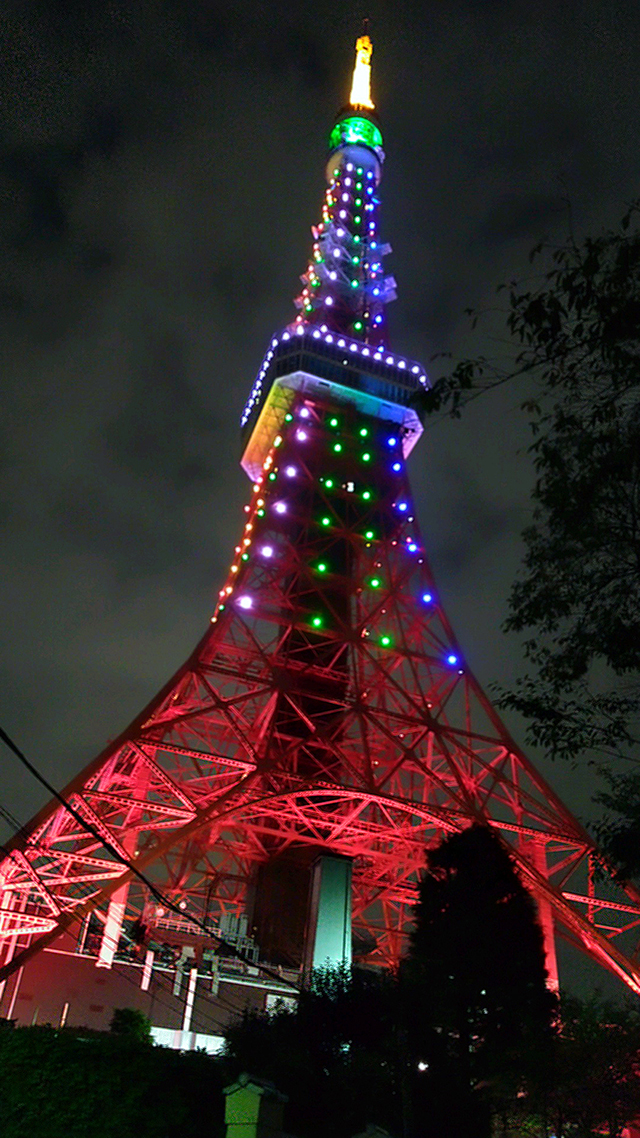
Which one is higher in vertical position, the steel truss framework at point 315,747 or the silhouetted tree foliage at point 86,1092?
the steel truss framework at point 315,747

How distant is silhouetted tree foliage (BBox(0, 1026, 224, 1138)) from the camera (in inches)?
429

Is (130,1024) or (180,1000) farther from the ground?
(180,1000)

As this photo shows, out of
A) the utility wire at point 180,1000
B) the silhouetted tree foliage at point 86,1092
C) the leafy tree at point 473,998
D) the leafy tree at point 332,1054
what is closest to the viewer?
the silhouetted tree foliage at point 86,1092

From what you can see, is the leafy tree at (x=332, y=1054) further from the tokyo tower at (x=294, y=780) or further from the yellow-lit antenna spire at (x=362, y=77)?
the yellow-lit antenna spire at (x=362, y=77)

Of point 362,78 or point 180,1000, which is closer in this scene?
point 180,1000

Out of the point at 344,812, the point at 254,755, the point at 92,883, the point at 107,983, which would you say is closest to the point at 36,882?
the point at 92,883

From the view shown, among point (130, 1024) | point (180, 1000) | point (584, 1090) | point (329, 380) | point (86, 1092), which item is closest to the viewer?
point (86, 1092)

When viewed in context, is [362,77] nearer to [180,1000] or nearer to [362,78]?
[362,78]

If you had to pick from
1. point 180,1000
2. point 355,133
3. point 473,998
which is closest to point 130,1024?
point 180,1000

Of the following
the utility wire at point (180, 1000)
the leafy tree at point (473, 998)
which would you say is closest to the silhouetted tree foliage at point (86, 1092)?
the leafy tree at point (473, 998)

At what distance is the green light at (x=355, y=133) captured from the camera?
161ft

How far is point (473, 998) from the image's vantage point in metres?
13.2

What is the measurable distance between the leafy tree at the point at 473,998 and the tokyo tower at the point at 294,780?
348 centimetres

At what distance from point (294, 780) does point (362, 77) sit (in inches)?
1934
